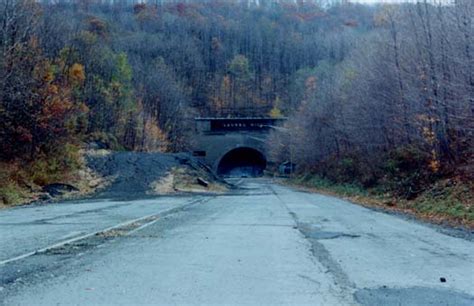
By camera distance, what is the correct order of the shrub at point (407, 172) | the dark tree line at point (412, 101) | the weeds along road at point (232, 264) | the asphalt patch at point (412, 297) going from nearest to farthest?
1. the asphalt patch at point (412, 297)
2. the weeds along road at point (232, 264)
3. the dark tree line at point (412, 101)
4. the shrub at point (407, 172)

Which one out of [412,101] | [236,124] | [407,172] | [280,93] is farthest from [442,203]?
[280,93]

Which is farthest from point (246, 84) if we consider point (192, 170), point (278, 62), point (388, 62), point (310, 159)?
point (388, 62)

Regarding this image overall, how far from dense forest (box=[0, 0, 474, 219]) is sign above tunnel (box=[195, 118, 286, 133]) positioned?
3.43m

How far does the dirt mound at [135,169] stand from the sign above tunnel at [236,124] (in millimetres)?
41949

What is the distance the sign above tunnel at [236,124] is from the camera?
81.2 metres

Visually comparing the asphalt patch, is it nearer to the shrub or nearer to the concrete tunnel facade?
the shrub

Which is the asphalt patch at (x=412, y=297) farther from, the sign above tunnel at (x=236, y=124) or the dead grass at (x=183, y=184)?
the sign above tunnel at (x=236, y=124)

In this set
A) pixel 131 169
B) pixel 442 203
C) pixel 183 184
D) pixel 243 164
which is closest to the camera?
pixel 442 203

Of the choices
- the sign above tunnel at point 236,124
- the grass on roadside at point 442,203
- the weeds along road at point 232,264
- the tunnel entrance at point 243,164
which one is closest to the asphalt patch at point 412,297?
the weeds along road at point 232,264

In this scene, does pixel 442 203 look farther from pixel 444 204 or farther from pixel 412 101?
pixel 412 101

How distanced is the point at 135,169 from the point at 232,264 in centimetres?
2748

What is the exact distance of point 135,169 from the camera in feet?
110

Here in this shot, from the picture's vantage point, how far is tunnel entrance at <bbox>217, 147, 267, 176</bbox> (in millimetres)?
91688

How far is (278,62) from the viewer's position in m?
117
